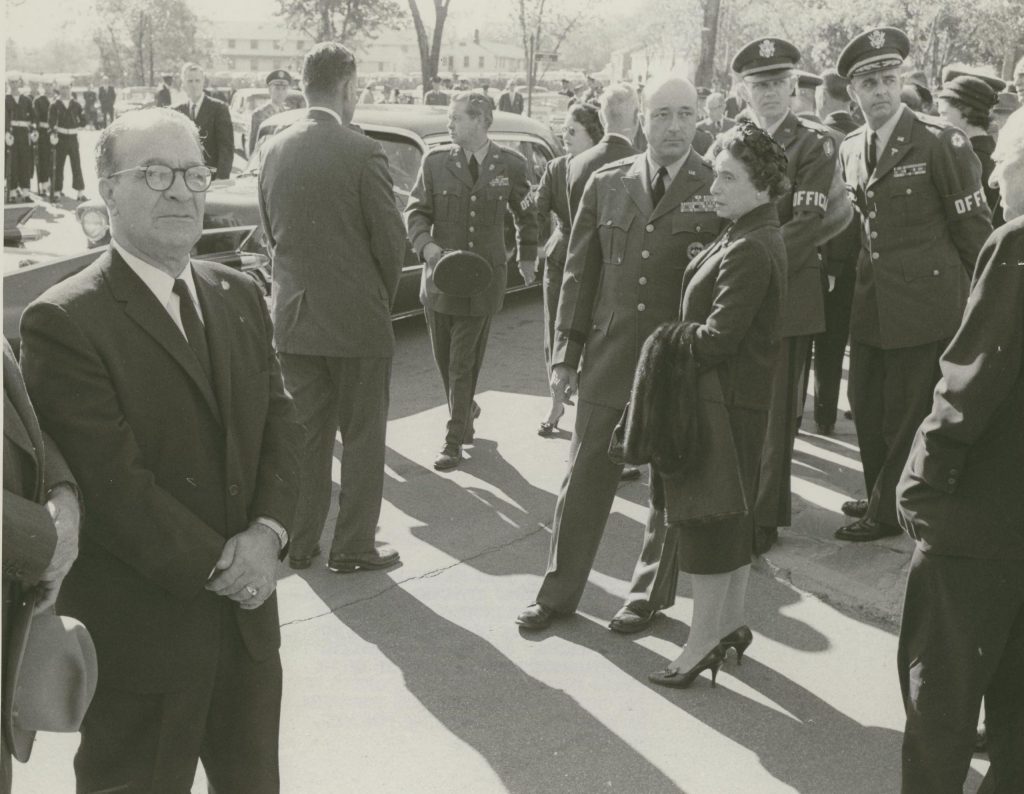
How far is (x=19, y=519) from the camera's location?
206cm

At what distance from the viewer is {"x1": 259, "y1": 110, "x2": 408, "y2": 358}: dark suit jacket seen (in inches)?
200

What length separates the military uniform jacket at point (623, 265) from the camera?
457cm

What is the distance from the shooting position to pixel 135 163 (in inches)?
105

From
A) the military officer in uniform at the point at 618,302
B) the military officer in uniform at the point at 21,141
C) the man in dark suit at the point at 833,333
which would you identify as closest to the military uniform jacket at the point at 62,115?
the military officer in uniform at the point at 21,141

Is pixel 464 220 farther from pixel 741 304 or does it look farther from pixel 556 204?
pixel 741 304

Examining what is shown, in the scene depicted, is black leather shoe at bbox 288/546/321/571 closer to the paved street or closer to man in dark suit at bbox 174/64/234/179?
the paved street

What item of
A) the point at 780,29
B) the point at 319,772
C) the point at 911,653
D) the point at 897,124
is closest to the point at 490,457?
the point at 897,124

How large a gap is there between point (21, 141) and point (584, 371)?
18.0m

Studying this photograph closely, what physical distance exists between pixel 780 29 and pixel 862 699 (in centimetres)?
5200

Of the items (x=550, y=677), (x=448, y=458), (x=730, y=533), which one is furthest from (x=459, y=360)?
(x=730, y=533)

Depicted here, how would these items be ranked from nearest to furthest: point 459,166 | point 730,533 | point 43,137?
point 730,533
point 459,166
point 43,137

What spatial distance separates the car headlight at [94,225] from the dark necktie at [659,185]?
4855 mm

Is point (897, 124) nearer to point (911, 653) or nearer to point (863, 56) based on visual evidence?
point (863, 56)

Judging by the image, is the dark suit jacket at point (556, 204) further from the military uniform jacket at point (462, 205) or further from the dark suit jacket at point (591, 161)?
the dark suit jacket at point (591, 161)
